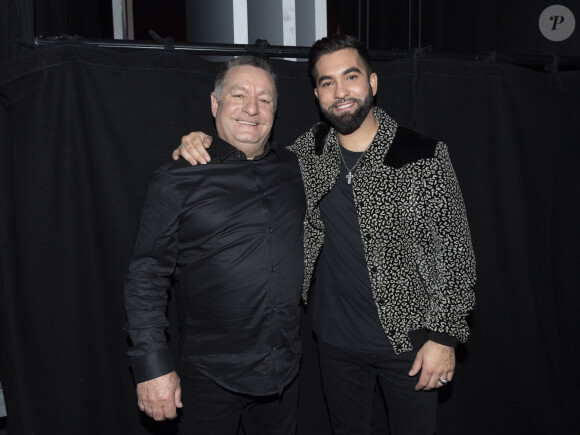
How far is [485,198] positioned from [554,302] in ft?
2.22

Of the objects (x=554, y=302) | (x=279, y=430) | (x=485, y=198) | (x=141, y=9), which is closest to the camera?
(x=279, y=430)

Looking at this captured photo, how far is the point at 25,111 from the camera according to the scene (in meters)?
1.54

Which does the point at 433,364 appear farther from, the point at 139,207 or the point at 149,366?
the point at 139,207

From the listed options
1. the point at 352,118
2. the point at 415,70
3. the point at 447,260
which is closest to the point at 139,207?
the point at 352,118

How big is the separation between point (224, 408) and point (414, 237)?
31.6 inches

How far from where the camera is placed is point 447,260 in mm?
1466

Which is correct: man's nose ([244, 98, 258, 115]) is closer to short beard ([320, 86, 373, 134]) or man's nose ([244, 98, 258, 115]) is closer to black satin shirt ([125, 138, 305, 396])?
black satin shirt ([125, 138, 305, 396])

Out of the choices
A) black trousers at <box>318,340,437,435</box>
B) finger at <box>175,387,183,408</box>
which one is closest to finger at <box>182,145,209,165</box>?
finger at <box>175,387,183,408</box>

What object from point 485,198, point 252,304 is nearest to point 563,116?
point 485,198

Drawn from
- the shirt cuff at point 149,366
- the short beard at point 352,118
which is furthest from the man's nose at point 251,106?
the shirt cuff at point 149,366

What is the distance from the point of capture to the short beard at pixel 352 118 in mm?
1584

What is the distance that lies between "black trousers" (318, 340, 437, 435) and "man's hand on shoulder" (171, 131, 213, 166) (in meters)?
0.79

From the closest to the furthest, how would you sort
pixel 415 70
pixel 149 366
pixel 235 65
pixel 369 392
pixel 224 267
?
pixel 149 366 < pixel 224 267 < pixel 235 65 < pixel 369 392 < pixel 415 70

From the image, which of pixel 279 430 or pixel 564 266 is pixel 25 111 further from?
pixel 564 266
